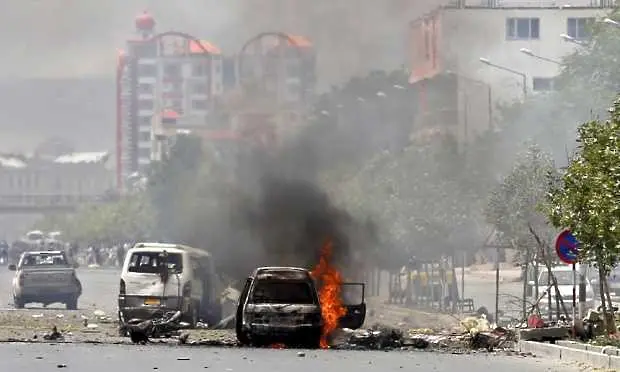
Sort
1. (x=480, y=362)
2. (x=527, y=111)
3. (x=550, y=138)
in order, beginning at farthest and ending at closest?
(x=527, y=111) < (x=550, y=138) < (x=480, y=362)

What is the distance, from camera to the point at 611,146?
114 ft

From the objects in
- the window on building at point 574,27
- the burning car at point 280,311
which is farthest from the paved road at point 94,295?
the window on building at point 574,27

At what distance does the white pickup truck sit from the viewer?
59.7 m

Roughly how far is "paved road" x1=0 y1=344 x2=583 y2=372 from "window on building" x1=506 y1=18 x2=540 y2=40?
80524mm

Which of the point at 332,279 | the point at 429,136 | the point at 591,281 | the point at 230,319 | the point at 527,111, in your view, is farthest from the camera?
the point at 429,136

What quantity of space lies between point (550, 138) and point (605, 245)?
34324mm

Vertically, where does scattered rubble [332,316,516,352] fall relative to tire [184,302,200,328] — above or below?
below

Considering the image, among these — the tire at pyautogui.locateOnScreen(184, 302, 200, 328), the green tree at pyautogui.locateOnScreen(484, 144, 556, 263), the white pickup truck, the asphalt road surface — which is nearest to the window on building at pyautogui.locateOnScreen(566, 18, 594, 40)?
the asphalt road surface

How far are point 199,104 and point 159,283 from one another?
63414 mm

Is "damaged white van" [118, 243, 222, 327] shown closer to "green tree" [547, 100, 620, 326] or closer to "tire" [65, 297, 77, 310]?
"green tree" [547, 100, 620, 326]

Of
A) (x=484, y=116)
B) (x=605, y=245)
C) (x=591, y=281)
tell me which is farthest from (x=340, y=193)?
(x=605, y=245)

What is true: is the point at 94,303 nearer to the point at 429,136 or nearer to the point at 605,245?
the point at 429,136

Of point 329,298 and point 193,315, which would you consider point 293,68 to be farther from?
point 329,298

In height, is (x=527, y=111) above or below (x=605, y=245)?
above
